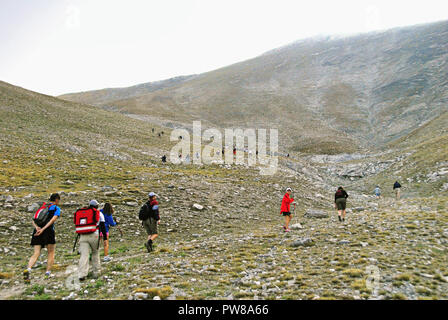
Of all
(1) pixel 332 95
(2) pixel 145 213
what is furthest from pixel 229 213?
(1) pixel 332 95

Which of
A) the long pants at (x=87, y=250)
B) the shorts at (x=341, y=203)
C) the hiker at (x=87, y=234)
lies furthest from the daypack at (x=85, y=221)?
the shorts at (x=341, y=203)

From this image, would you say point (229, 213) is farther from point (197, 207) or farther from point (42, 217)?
point (42, 217)

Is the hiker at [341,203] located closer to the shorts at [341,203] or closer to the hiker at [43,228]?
the shorts at [341,203]

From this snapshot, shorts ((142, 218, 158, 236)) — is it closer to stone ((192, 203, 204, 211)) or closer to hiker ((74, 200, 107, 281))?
hiker ((74, 200, 107, 281))

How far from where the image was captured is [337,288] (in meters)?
7.91

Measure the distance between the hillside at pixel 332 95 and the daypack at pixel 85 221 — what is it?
65.5 m

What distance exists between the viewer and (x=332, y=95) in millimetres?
121688

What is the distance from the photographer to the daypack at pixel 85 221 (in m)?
9.91

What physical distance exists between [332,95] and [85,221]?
129m

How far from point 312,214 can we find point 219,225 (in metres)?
8.13

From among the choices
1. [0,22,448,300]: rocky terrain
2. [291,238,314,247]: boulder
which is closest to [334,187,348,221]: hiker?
[0,22,448,300]: rocky terrain

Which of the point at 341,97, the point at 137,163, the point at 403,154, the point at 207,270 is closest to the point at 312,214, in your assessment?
the point at 207,270

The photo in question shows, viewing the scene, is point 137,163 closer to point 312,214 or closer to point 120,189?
point 120,189
